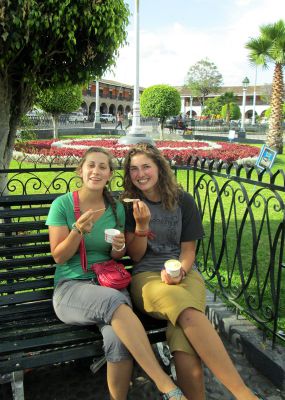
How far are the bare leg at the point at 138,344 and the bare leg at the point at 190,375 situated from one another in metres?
0.10

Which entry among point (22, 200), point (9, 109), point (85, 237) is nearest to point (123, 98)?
point (9, 109)

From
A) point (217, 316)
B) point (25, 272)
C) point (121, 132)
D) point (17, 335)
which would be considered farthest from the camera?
point (121, 132)

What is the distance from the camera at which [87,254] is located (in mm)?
2451

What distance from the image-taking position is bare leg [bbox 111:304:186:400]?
6.33 feet

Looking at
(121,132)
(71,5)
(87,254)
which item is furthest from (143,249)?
(121,132)

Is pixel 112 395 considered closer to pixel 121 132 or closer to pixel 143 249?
pixel 143 249

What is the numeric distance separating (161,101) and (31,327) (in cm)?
2102

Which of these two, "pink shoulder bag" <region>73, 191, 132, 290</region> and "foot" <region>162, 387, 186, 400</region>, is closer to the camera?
"foot" <region>162, 387, 186, 400</region>

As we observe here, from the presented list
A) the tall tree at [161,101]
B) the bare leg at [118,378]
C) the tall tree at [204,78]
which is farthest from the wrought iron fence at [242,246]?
the tall tree at [204,78]

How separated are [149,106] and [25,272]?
21.1m

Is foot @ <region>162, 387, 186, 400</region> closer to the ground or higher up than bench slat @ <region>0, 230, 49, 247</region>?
closer to the ground

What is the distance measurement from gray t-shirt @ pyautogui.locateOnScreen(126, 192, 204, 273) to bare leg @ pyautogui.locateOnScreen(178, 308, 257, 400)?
511 mm

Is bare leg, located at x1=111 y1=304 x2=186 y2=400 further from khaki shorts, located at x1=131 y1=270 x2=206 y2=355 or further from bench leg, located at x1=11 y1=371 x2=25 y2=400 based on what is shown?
bench leg, located at x1=11 y1=371 x2=25 y2=400

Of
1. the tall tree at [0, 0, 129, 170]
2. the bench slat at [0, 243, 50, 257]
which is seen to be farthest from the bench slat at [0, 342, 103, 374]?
the tall tree at [0, 0, 129, 170]
